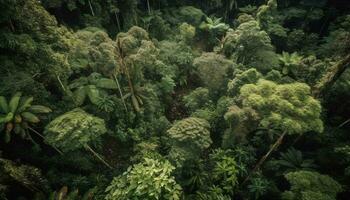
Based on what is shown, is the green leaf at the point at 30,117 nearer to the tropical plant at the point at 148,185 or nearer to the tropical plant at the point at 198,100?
the tropical plant at the point at 148,185

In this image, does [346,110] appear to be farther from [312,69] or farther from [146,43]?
[146,43]

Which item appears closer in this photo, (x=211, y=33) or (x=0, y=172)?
(x=0, y=172)

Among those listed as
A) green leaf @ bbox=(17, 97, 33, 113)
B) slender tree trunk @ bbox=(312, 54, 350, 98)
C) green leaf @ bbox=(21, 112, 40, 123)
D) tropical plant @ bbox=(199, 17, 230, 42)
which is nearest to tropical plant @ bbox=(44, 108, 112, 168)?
green leaf @ bbox=(21, 112, 40, 123)

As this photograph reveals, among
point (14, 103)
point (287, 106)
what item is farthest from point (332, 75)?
point (14, 103)

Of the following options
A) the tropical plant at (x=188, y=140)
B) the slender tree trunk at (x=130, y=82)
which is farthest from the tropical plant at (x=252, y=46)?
the slender tree trunk at (x=130, y=82)

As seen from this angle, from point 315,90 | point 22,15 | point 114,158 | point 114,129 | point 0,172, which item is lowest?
point 114,158

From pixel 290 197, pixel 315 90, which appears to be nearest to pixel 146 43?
pixel 315 90
